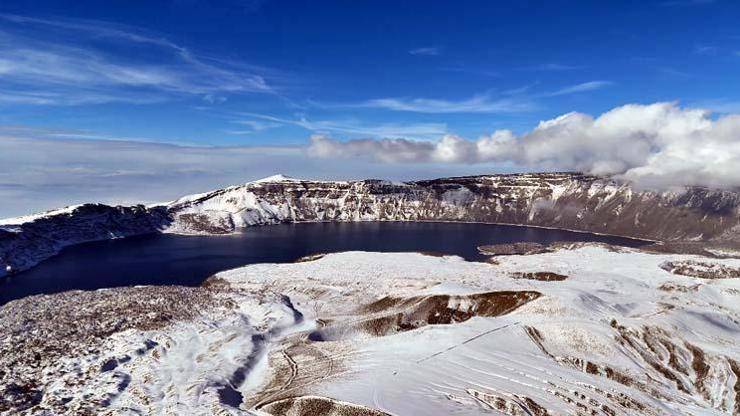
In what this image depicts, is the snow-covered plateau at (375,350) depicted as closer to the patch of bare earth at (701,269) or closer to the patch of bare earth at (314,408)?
the patch of bare earth at (314,408)

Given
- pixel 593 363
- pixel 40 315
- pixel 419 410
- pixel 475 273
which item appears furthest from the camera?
pixel 475 273

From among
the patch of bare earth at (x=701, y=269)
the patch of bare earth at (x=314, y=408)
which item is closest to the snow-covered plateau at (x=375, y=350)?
the patch of bare earth at (x=314, y=408)

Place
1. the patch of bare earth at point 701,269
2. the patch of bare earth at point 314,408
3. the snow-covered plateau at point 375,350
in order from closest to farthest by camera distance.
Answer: the patch of bare earth at point 314,408 → the snow-covered plateau at point 375,350 → the patch of bare earth at point 701,269

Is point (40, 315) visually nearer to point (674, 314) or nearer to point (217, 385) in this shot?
point (217, 385)

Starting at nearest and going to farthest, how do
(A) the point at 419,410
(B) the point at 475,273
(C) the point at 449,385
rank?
1. (A) the point at 419,410
2. (C) the point at 449,385
3. (B) the point at 475,273

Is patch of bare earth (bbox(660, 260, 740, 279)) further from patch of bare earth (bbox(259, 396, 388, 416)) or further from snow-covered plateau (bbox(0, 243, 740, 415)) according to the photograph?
patch of bare earth (bbox(259, 396, 388, 416))

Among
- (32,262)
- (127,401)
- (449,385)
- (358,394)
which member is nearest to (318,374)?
(358,394)

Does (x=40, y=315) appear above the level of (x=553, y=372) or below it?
above
